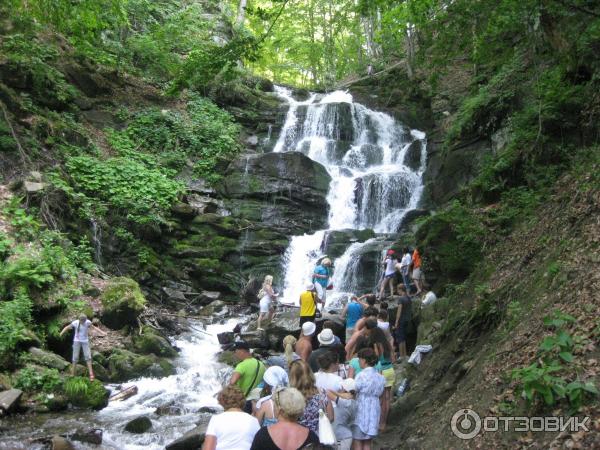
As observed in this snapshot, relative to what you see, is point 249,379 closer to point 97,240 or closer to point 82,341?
point 82,341

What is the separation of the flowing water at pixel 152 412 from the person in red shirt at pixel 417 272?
563 cm

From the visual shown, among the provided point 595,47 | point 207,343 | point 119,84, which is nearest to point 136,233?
point 207,343

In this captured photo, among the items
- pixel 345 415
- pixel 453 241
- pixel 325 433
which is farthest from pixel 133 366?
pixel 453 241

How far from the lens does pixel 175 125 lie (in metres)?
22.4

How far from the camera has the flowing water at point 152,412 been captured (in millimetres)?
7781

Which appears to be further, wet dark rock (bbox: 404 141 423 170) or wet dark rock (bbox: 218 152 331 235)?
wet dark rock (bbox: 404 141 423 170)

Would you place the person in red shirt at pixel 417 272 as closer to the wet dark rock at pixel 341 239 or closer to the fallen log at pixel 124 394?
the wet dark rock at pixel 341 239

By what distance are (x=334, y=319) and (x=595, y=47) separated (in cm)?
794

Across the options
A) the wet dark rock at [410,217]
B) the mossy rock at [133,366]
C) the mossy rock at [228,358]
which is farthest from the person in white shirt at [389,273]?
the mossy rock at [133,366]

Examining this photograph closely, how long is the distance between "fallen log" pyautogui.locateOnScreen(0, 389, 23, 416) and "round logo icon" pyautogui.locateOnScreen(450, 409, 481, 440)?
7008 millimetres

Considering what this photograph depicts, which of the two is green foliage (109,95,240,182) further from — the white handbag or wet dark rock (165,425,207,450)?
the white handbag

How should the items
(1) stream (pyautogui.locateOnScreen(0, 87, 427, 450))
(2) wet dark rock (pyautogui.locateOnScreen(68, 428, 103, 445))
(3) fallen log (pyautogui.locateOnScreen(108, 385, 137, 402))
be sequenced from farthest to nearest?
(3) fallen log (pyautogui.locateOnScreen(108, 385, 137, 402)) → (1) stream (pyautogui.locateOnScreen(0, 87, 427, 450)) → (2) wet dark rock (pyautogui.locateOnScreen(68, 428, 103, 445))

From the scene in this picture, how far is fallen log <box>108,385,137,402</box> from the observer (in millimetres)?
9539

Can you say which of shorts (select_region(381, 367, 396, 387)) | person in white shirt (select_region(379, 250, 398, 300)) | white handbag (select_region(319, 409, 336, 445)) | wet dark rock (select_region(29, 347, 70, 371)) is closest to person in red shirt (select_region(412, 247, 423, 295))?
person in white shirt (select_region(379, 250, 398, 300))
